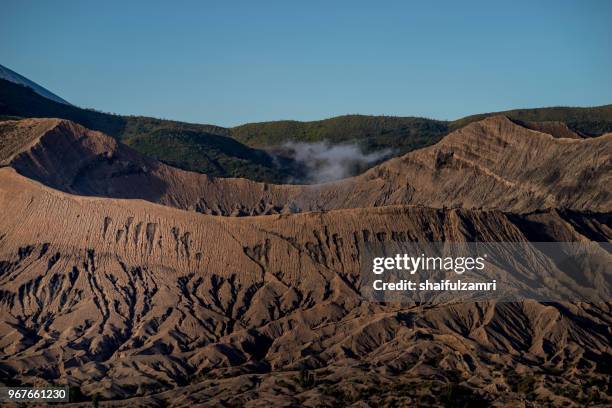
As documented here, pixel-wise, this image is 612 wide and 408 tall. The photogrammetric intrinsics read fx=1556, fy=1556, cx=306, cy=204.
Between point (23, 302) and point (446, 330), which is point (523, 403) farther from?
point (23, 302)

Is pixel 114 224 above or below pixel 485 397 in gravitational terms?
above

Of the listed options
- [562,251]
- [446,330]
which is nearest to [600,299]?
[562,251]

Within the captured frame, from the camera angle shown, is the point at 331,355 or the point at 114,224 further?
the point at 114,224

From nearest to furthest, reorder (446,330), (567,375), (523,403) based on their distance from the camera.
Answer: (523,403) → (567,375) → (446,330)

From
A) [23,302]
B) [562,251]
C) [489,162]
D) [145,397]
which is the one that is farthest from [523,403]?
[489,162]

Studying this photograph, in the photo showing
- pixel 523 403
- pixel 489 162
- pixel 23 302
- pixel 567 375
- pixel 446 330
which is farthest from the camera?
pixel 489 162

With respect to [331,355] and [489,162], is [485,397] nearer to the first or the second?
[331,355]
